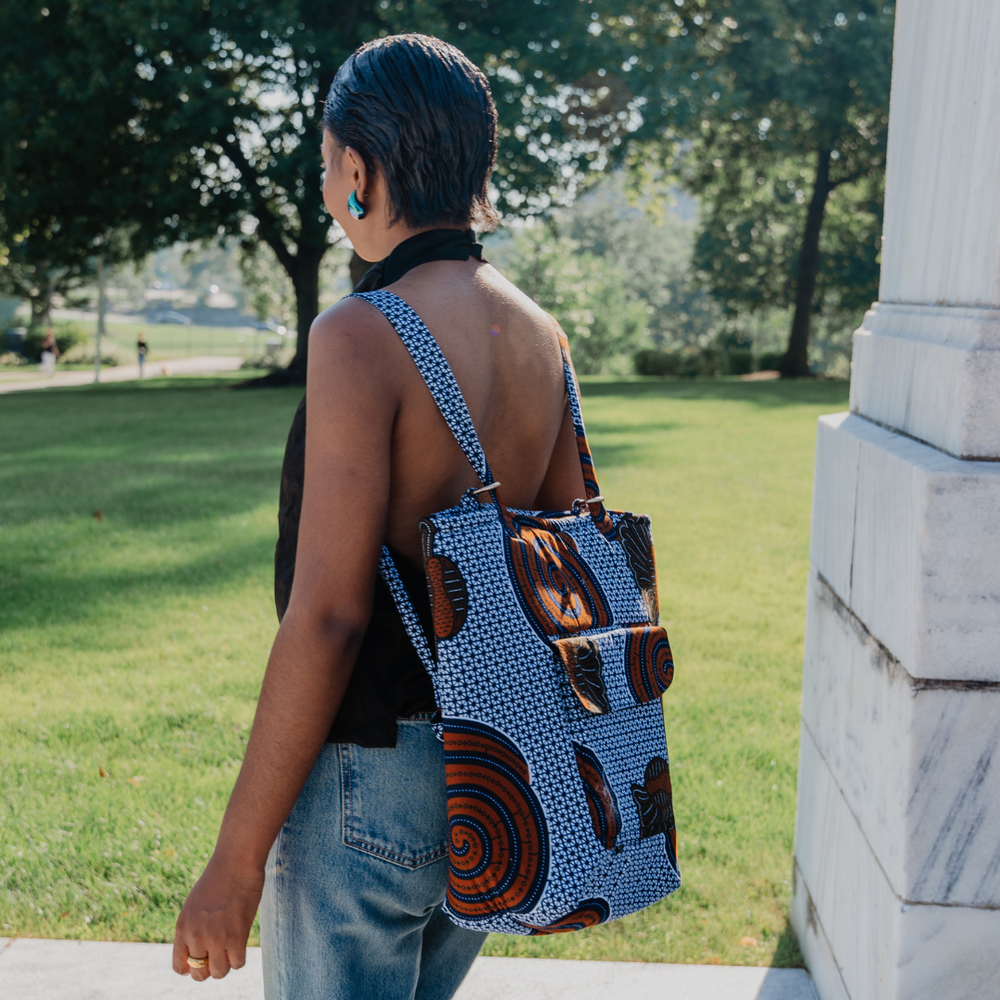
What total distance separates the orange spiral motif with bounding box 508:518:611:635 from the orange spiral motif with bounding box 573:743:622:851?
0.58 feet

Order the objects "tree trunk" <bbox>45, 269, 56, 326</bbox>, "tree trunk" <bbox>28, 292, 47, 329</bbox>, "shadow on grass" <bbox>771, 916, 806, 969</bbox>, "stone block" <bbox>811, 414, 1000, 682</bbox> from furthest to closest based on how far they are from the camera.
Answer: "tree trunk" <bbox>28, 292, 47, 329</bbox>, "tree trunk" <bbox>45, 269, 56, 326</bbox>, "shadow on grass" <bbox>771, 916, 806, 969</bbox>, "stone block" <bbox>811, 414, 1000, 682</bbox>

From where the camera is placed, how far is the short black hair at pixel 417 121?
4.83ft

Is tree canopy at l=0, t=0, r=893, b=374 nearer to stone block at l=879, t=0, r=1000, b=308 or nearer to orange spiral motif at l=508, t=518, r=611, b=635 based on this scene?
stone block at l=879, t=0, r=1000, b=308

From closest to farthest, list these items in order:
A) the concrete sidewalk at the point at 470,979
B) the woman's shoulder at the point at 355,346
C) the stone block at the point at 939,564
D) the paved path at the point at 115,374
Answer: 1. the woman's shoulder at the point at 355,346
2. the stone block at the point at 939,564
3. the concrete sidewalk at the point at 470,979
4. the paved path at the point at 115,374

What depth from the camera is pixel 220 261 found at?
520 ft

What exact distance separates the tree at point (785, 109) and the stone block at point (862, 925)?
23.0 metres

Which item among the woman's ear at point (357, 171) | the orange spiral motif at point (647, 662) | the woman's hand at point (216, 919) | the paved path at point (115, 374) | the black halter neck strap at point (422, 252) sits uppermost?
the woman's ear at point (357, 171)

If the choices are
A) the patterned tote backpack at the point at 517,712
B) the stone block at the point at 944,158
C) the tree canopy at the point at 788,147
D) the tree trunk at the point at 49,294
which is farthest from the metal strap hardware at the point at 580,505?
the tree trunk at the point at 49,294

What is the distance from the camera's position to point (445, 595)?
1.41 m

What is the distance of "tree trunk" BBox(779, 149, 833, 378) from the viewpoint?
31.2 metres

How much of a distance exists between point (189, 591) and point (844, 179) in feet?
97.0

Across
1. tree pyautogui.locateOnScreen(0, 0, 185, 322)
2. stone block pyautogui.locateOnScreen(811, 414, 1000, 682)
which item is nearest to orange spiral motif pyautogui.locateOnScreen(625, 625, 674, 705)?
stone block pyautogui.locateOnScreen(811, 414, 1000, 682)

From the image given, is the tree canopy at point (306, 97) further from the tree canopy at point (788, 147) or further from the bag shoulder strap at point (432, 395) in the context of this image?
the bag shoulder strap at point (432, 395)

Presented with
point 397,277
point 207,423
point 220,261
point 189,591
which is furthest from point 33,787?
point 220,261
